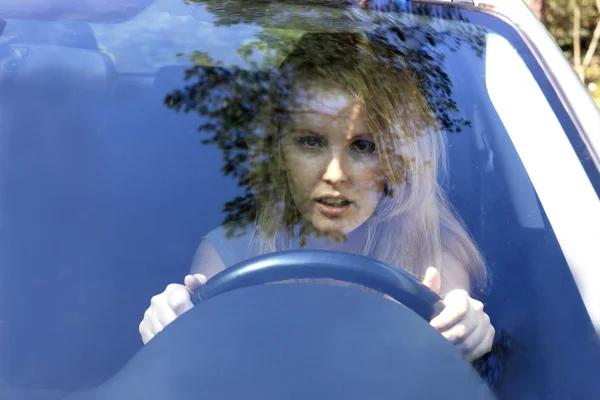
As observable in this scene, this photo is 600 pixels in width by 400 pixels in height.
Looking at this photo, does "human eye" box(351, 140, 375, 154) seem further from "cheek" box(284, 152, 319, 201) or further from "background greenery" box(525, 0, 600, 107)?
"background greenery" box(525, 0, 600, 107)

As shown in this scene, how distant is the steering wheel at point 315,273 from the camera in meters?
1.20

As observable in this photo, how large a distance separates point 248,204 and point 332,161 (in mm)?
186

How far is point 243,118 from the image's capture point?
4.81ft

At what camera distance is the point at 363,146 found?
58.3 inches

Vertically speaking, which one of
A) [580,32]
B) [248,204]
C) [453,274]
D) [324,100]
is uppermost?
[324,100]

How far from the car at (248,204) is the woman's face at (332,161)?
0.19 ft

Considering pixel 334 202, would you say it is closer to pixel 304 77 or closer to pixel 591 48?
pixel 304 77

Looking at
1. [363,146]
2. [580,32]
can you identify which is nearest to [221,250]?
[363,146]

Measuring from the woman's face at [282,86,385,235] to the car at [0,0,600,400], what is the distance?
6 cm

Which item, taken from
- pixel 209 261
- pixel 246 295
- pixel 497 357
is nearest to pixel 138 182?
pixel 209 261

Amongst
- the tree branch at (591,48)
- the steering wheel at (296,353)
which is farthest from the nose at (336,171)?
the tree branch at (591,48)

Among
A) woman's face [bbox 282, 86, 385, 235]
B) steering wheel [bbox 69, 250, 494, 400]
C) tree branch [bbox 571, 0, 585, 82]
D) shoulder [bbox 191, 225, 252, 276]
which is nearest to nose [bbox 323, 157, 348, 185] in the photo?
woman's face [bbox 282, 86, 385, 235]

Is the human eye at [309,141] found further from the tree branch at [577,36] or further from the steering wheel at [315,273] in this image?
the tree branch at [577,36]

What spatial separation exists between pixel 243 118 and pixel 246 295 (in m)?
0.43
